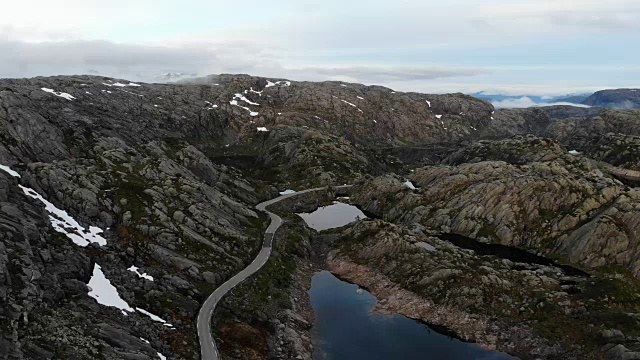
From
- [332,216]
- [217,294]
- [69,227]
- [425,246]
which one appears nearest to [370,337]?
[217,294]

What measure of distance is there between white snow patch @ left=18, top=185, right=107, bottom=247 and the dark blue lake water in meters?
43.2

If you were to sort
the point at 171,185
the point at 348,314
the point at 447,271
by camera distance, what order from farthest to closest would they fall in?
the point at 171,185, the point at 447,271, the point at 348,314

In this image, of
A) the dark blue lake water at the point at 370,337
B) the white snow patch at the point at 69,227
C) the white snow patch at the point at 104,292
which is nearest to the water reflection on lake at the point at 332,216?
the dark blue lake water at the point at 370,337

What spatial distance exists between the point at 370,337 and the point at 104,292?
145ft

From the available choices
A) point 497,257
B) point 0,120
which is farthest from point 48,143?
point 497,257

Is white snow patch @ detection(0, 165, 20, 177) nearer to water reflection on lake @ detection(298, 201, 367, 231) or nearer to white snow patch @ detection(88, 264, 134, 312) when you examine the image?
white snow patch @ detection(88, 264, 134, 312)

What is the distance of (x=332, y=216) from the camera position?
490 feet

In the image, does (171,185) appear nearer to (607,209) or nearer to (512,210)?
(512,210)

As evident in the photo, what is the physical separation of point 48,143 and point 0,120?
11056 millimetres

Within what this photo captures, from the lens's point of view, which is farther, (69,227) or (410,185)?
(410,185)

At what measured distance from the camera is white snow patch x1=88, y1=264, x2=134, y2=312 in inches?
2569

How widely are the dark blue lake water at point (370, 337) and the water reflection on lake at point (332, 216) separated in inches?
1803

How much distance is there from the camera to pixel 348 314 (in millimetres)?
85875

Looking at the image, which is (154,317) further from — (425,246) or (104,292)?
(425,246)
